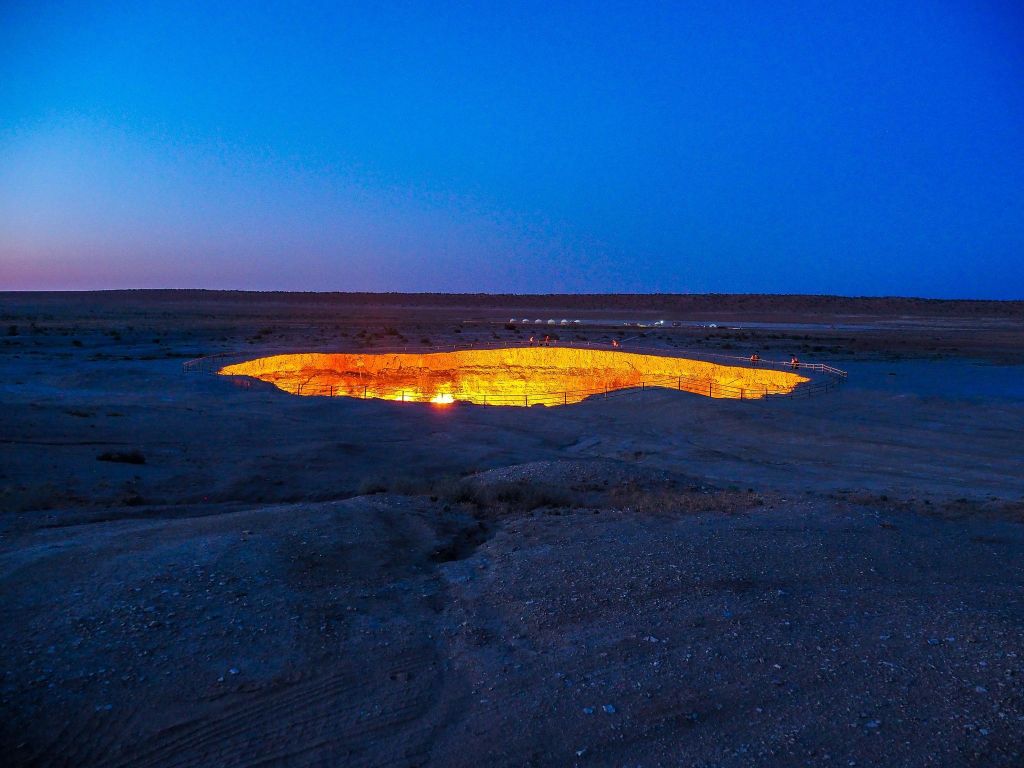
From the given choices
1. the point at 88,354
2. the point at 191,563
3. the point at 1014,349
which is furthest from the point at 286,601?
the point at 1014,349

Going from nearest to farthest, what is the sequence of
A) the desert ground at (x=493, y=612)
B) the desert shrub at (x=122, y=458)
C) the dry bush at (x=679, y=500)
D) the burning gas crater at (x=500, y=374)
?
the desert ground at (x=493, y=612) → the dry bush at (x=679, y=500) → the desert shrub at (x=122, y=458) → the burning gas crater at (x=500, y=374)

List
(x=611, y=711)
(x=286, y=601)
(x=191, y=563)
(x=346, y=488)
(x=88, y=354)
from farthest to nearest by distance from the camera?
(x=88, y=354) → (x=346, y=488) → (x=191, y=563) → (x=286, y=601) → (x=611, y=711)

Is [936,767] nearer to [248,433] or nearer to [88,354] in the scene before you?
[248,433]

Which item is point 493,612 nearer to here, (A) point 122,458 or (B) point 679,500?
(B) point 679,500

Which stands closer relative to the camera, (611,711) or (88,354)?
(611,711)

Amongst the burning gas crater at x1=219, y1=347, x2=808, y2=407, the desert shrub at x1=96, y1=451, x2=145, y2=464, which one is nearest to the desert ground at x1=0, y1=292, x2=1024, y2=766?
the desert shrub at x1=96, y1=451, x2=145, y2=464

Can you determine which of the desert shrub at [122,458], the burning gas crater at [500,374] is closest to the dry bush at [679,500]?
the desert shrub at [122,458]

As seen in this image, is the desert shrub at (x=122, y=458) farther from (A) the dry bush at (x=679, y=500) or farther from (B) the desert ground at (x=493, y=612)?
(A) the dry bush at (x=679, y=500)

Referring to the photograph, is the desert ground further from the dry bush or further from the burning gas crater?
the burning gas crater

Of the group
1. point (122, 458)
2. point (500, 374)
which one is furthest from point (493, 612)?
point (500, 374)
